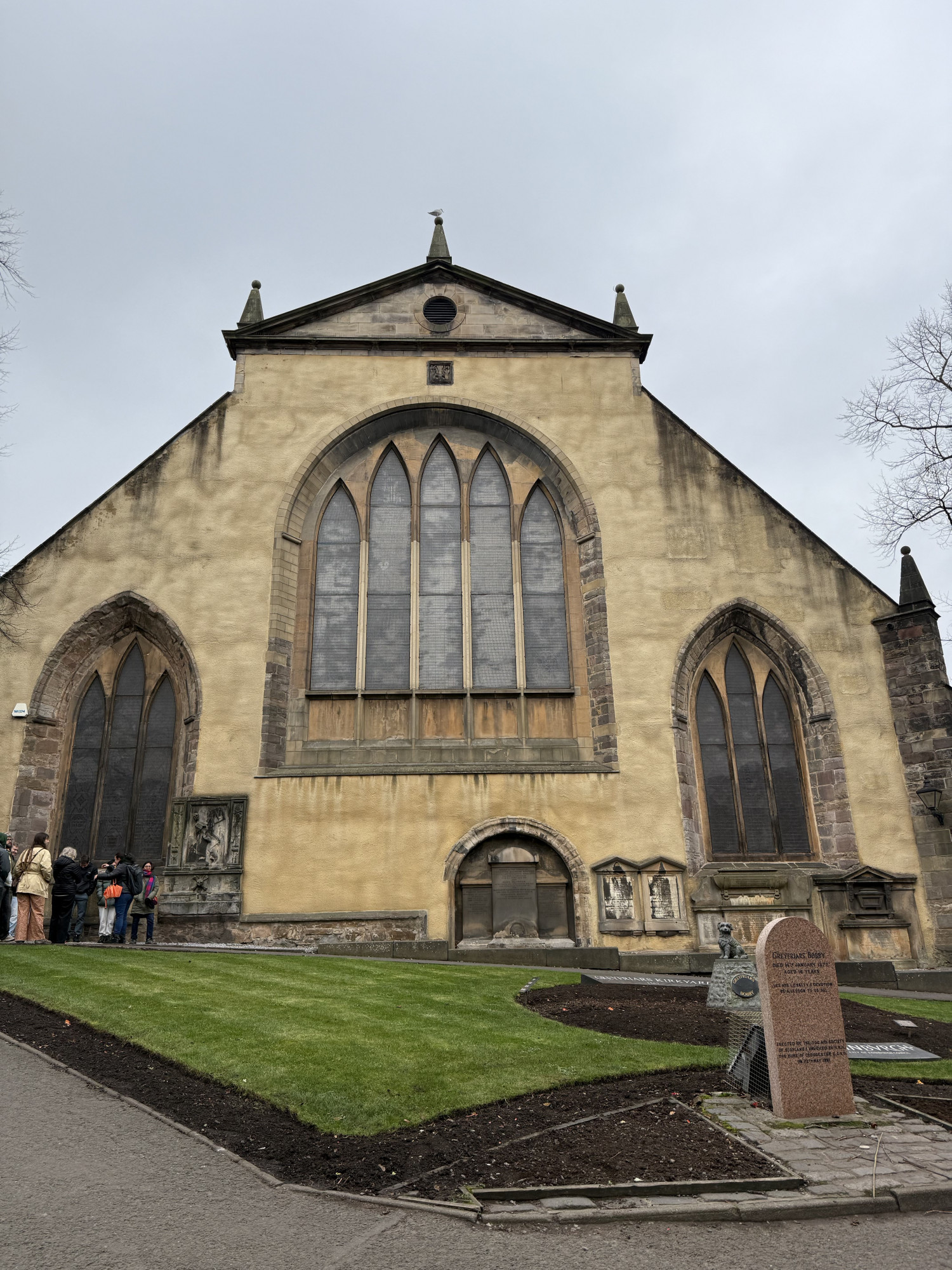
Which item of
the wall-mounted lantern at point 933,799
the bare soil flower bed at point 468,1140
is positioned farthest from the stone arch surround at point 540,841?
the bare soil flower bed at point 468,1140

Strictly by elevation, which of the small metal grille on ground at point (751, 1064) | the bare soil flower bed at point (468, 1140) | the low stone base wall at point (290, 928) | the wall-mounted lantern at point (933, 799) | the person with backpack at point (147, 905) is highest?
the wall-mounted lantern at point (933, 799)

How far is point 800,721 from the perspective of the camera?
17641 mm

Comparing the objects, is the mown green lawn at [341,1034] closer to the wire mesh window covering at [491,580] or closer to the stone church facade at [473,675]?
the stone church facade at [473,675]

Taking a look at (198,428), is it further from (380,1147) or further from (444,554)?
(380,1147)

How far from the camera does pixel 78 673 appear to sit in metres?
17.5

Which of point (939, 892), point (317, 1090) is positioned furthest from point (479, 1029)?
point (939, 892)

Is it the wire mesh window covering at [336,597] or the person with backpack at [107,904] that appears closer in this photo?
the person with backpack at [107,904]

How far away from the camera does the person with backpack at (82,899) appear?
14.5 m

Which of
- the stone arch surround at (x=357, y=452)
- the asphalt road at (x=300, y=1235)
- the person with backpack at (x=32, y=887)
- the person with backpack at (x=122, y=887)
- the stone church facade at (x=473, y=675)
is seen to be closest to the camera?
the asphalt road at (x=300, y=1235)

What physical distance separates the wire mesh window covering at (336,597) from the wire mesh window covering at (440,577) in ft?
4.40

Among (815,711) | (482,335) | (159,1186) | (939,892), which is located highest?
(482,335)

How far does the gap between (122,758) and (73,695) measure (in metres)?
1.52

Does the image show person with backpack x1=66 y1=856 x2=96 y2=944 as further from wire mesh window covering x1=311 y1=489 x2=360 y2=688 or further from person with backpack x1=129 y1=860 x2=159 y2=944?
wire mesh window covering x1=311 y1=489 x2=360 y2=688

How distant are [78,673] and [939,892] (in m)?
16.0
